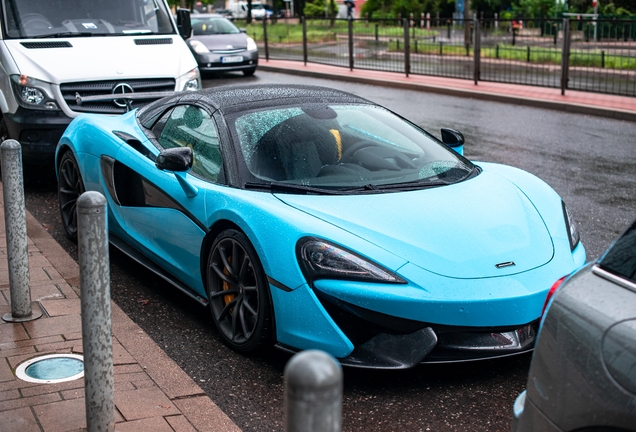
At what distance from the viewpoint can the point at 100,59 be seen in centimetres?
862

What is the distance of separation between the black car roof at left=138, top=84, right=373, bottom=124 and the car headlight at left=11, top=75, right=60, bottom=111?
277cm

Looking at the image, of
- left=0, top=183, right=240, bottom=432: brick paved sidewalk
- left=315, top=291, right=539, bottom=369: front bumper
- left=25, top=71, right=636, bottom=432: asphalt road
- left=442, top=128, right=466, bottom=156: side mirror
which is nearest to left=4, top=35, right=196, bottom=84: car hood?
left=25, top=71, right=636, bottom=432: asphalt road

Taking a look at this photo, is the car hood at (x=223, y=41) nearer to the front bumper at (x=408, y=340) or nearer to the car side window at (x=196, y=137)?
the car side window at (x=196, y=137)

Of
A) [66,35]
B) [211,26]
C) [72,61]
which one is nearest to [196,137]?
[72,61]

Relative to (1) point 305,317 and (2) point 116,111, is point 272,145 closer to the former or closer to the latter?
(1) point 305,317

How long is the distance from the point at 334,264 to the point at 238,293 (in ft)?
2.38

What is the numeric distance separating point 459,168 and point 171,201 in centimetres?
170

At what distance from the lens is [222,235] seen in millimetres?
4438

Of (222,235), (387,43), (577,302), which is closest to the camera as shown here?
(577,302)

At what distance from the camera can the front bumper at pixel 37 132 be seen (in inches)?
319

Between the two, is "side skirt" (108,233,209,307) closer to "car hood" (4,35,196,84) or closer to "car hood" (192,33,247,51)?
"car hood" (4,35,196,84)

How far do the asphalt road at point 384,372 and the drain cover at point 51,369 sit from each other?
56 centimetres

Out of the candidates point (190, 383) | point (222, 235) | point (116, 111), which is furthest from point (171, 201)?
point (116, 111)

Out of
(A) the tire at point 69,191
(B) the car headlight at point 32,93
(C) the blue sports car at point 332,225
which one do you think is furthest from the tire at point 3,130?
(C) the blue sports car at point 332,225
